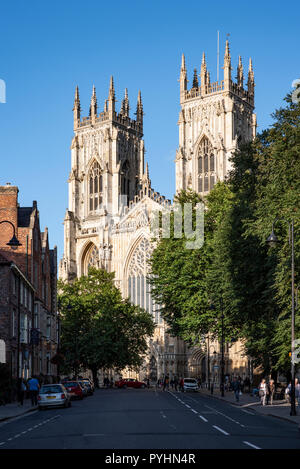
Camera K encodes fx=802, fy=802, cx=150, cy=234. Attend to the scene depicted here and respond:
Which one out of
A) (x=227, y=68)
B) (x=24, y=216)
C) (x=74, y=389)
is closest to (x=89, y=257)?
(x=227, y=68)

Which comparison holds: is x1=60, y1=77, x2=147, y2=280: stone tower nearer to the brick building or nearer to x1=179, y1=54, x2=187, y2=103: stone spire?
x1=179, y1=54, x2=187, y2=103: stone spire

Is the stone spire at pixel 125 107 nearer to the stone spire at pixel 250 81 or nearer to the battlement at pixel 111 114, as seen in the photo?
the battlement at pixel 111 114

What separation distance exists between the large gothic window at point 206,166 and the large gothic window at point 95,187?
50.0ft

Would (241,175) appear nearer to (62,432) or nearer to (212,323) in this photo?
(212,323)

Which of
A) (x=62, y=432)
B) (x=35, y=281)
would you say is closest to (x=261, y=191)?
(x=62, y=432)

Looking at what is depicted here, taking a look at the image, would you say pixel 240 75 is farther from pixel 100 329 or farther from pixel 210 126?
pixel 100 329

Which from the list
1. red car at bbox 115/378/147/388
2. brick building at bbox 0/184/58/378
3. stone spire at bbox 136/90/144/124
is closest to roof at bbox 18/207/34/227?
brick building at bbox 0/184/58/378

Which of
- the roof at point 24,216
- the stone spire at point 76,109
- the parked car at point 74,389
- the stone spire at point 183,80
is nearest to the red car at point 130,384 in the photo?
the roof at point 24,216

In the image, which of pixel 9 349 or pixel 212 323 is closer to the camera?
pixel 9 349

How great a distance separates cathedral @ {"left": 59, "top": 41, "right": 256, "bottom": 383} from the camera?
91375mm

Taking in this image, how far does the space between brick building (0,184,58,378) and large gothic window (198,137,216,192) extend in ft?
98.7

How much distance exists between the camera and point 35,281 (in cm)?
5697
